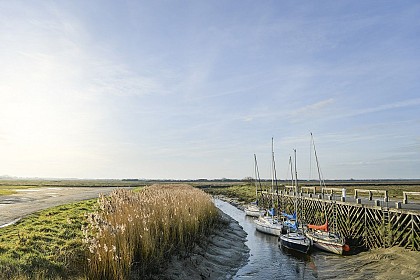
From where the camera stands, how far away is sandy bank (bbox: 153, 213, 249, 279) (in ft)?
42.4

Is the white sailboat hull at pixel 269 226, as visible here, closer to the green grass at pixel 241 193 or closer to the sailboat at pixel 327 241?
the sailboat at pixel 327 241

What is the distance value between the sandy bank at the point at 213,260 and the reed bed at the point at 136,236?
488 mm

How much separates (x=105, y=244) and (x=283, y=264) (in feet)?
44.9

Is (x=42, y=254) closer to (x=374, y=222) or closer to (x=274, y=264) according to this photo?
(x=274, y=264)

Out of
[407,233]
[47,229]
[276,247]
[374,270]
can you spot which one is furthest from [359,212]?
[47,229]

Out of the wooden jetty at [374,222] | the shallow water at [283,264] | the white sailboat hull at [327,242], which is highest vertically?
the wooden jetty at [374,222]

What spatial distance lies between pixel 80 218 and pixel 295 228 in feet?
56.9

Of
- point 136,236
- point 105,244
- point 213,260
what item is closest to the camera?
point 105,244

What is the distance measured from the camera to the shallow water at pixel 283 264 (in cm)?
1708

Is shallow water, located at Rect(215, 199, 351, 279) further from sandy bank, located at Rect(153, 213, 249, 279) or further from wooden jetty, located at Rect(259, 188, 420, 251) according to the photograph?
wooden jetty, located at Rect(259, 188, 420, 251)

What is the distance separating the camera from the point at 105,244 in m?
8.62

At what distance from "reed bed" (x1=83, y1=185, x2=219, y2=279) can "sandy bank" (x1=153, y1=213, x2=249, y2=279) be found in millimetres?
488

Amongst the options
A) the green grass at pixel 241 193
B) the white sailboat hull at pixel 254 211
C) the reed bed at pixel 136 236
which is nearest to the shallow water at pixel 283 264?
the reed bed at pixel 136 236

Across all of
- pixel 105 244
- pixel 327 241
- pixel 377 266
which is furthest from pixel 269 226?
pixel 105 244
